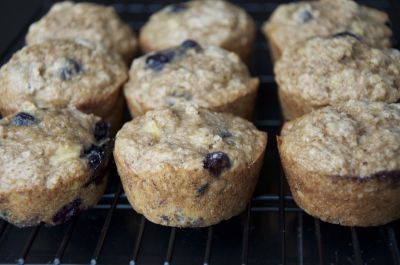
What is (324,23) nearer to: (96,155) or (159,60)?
(159,60)

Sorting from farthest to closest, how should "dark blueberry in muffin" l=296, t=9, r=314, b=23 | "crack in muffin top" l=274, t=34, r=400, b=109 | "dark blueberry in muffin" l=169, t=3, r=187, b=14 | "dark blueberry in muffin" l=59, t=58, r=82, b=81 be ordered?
"dark blueberry in muffin" l=169, t=3, r=187, b=14 < "dark blueberry in muffin" l=296, t=9, r=314, b=23 < "dark blueberry in muffin" l=59, t=58, r=82, b=81 < "crack in muffin top" l=274, t=34, r=400, b=109

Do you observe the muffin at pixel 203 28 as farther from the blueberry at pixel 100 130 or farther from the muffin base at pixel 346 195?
the muffin base at pixel 346 195

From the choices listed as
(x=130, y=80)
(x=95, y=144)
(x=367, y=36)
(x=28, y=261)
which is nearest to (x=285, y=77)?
(x=367, y=36)

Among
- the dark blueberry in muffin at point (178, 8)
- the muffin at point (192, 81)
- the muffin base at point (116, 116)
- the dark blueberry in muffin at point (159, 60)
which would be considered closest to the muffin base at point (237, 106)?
the muffin at point (192, 81)

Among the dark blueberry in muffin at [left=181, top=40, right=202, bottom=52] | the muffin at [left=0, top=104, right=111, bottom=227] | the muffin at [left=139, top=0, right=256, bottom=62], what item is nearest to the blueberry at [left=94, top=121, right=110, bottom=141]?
the muffin at [left=0, top=104, right=111, bottom=227]

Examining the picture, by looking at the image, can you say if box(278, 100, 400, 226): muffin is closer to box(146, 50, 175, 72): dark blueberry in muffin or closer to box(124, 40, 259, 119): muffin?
box(124, 40, 259, 119): muffin

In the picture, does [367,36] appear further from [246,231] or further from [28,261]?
[28,261]
